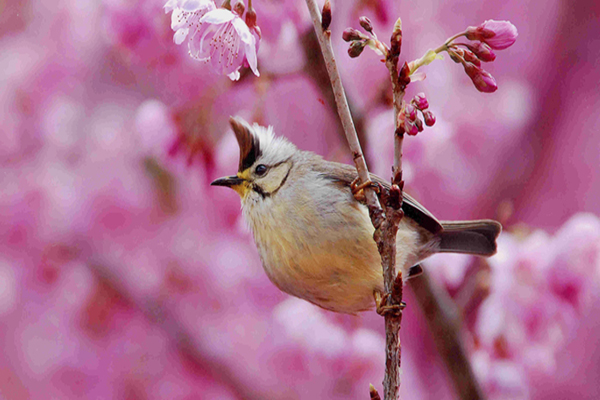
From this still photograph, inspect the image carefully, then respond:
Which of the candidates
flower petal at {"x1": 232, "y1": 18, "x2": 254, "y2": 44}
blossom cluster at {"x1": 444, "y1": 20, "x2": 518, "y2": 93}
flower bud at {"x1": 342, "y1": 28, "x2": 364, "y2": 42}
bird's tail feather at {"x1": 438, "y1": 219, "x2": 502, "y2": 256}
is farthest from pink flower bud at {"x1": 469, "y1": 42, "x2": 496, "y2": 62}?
bird's tail feather at {"x1": 438, "y1": 219, "x2": 502, "y2": 256}

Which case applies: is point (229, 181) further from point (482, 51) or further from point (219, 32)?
point (482, 51)

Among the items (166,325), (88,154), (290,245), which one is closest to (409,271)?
(290,245)

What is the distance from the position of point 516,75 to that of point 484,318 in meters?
0.51

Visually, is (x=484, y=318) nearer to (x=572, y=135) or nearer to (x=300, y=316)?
(x=300, y=316)

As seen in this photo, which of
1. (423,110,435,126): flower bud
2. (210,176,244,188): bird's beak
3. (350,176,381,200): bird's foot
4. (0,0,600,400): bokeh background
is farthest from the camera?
(0,0,600,400): bokeh background

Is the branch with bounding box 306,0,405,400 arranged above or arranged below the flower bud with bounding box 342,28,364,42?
below

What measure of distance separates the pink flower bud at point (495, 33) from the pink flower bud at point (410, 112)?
0.09 metres

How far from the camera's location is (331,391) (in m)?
1.10

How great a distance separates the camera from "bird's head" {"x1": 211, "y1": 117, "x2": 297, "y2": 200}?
70 cm

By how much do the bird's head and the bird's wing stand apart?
0.05 meters

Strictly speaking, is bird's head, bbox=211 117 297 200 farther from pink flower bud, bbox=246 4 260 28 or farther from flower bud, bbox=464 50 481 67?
flower bud, bbox=464 50 481 67

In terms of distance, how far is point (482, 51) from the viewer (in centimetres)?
49

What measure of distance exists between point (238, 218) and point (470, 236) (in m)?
0.45

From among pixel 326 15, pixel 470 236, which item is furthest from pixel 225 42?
pixel 470 236
